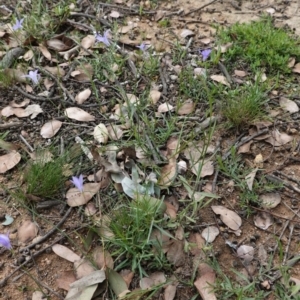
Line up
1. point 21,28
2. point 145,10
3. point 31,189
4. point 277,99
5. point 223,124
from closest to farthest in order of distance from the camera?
point 31,189
point 223,124
point 277,99
point 21,28
point 145,10

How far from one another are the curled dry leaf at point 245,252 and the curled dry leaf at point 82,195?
27.6 inches

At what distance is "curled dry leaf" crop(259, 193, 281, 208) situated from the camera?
80.2 inches

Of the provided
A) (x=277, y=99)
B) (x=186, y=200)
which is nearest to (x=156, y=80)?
(x=277, y=99)

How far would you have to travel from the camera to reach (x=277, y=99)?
99.8 inches

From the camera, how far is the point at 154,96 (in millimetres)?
2531

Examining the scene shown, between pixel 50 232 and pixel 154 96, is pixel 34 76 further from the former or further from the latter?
pixel 50 232

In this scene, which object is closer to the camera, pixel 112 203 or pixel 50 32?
pixel 112 203

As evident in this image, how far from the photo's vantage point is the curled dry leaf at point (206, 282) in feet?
5.63

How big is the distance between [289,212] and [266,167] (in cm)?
27

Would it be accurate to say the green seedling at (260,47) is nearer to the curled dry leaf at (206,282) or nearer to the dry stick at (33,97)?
the dry stick at (33,97)

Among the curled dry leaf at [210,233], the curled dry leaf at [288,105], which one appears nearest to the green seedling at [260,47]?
the curled dry leaf at [288,105]

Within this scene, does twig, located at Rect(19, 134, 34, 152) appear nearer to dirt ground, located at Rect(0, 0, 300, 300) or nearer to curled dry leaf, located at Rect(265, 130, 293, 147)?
dirt ground, located at Rect(0, 0, 300, 300)

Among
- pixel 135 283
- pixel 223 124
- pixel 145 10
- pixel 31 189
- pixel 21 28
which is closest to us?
pixel 135 283

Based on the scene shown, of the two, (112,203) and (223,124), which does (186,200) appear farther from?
(223,124)
